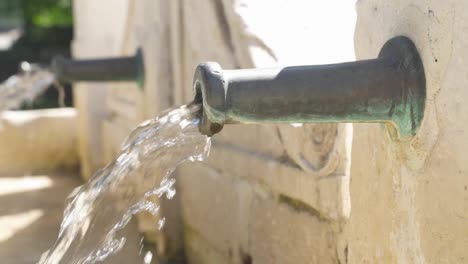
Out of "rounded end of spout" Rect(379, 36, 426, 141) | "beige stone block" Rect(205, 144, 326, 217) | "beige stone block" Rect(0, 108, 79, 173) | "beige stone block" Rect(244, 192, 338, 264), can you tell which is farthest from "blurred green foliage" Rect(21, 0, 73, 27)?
"rounded end of spout" Rect(379, 36, 426, 141)

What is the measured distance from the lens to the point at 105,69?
11.3 feet

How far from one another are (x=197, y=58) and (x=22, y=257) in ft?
4.51

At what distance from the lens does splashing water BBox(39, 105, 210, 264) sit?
5.84 feet

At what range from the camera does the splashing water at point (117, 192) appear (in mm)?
1780

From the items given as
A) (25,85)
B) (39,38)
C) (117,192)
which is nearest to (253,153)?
(117,192)

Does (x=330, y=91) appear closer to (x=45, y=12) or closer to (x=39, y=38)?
(x=39, y=38)

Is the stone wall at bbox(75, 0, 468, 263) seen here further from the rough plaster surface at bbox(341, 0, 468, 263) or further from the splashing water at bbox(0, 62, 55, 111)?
the splashing water at bbox(0, 62, 55, 111)

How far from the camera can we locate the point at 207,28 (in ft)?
8.64

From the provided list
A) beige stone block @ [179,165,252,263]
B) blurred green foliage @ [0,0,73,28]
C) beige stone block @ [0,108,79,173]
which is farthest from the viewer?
blurred green foliage @ [0,0,73,28]

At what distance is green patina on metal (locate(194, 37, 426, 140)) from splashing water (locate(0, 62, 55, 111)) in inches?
142

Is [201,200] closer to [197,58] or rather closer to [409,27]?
[197,58]

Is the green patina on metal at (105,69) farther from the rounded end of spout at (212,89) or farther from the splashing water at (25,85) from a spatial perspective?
the rounded end of spout at (212,89)

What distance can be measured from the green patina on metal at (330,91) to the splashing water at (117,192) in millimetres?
581

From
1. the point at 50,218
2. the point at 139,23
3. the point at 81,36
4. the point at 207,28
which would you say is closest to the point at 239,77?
the point at 207,28
